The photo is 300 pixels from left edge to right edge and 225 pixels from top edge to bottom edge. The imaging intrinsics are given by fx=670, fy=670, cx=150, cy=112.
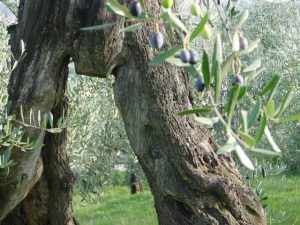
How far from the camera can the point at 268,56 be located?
16266 mm

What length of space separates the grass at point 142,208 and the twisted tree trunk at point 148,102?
16.4ft

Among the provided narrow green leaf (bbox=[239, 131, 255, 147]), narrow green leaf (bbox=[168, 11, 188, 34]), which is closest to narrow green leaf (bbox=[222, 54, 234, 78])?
narrow green leaf (bbox=[168, 11, 188, 34])

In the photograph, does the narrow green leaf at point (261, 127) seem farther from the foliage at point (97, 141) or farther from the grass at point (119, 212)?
the grass at point (119, 212)

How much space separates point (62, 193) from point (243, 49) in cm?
353

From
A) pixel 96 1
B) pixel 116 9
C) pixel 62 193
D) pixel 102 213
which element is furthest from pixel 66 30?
pixel 102 213

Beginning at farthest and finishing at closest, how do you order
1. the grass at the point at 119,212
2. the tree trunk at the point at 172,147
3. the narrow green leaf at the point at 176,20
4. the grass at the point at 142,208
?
the grass at the point at 119,212 < the grass at the point at 142,208 < the tree trunk at the point at 172,147 < the narrow green leaf at the point at 176,20

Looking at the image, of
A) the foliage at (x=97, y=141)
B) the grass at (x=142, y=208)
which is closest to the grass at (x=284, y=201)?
the grass at (x=142, y=208)

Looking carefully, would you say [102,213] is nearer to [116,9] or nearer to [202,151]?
[202,151]

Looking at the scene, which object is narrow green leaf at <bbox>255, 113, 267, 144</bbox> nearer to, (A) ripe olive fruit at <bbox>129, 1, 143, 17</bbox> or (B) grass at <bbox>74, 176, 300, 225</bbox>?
(A) ripe olive fruit at <bbox>129, 1, 143, 17</bbox>

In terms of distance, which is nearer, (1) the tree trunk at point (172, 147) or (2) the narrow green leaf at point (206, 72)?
(2) the narrow green leaf at point (206, 72)

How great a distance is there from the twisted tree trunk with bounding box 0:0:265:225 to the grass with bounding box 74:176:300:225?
4.99 meters

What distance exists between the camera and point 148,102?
141 inches

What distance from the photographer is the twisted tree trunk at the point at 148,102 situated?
3520 millimetres

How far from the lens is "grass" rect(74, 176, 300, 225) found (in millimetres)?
10289
